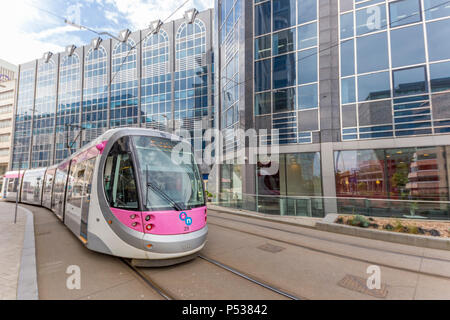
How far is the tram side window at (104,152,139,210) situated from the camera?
435 cm

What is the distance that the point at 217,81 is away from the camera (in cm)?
2403

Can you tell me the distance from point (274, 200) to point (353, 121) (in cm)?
714

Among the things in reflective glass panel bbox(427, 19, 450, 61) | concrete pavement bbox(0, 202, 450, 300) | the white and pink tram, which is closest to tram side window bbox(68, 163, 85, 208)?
the white and pink tram

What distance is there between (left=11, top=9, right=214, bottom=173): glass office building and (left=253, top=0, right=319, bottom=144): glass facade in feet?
56.1

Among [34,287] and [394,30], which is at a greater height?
[394,30]

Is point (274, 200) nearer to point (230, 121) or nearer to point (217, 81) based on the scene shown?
point (230, 121)

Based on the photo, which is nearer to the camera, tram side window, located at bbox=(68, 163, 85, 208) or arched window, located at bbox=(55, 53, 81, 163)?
tram side window, located at bbox=(68, 163, 85, 208)

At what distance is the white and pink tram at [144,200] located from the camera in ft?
13.9

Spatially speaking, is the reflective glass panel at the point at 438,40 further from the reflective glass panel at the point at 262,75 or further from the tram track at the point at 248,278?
the tram track at the point at 248,278

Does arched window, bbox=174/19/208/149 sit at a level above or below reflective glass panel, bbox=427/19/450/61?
above

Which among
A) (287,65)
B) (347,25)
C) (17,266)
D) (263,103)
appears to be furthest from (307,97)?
(17,266)

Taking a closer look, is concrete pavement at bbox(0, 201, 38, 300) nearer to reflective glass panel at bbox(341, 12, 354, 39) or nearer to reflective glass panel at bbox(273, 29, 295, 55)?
reflective glass panel at bbox(273, 29, 295, 55)

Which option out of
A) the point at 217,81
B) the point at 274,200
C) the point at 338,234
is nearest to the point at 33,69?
the point at 217,81

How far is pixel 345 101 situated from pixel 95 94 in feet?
144
